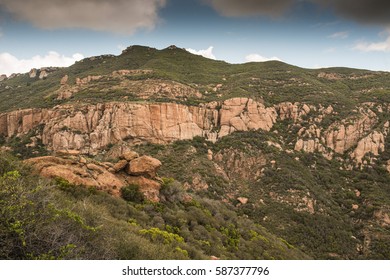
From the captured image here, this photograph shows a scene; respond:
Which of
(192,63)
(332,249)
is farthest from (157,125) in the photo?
(192,63)

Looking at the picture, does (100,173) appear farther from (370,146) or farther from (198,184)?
(370,146)

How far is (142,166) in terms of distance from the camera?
23.9m

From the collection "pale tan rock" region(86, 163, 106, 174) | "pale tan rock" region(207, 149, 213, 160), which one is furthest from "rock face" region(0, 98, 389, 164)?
"pale tan rock" region(86, 163, 106, 174)

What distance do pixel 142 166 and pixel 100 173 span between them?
139 inches

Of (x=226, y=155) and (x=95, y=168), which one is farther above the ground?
(x=95, y=168)

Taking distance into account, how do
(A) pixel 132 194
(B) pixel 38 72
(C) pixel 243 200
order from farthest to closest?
(B) pixel 38 72 < (C) pixel 243 200 < (A) pixel 132 194

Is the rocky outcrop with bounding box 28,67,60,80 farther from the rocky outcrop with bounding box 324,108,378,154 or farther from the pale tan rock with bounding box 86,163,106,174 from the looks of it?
the pale tan rock with bounding box 86,163,106,174

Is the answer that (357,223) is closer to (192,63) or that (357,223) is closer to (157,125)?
(157,125)

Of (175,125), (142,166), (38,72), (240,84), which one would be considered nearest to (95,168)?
(142,166)

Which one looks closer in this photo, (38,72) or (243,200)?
(243,200)

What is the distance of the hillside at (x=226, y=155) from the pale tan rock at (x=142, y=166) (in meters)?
0.09

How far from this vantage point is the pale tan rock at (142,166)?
23592 mm

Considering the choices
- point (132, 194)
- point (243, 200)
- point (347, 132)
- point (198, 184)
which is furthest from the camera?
point (347, 132)

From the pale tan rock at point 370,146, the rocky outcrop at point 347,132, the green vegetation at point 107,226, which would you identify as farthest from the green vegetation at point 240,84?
the green vegetation at point 107,226
